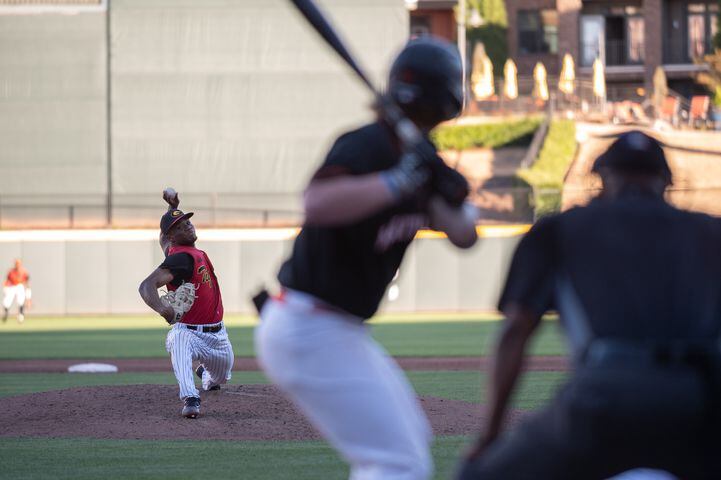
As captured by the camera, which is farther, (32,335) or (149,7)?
(149,7)

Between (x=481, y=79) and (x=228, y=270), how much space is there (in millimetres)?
21276

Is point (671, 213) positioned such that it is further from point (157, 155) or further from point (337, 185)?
point (157, 155)

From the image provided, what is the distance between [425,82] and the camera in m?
4.28

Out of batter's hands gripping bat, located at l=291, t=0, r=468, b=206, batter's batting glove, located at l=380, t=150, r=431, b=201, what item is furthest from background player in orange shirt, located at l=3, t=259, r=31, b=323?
batter's batting glove, located at l=380, t=150, r=431, b=201

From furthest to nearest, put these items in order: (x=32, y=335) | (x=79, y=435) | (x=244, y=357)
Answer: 1. (x=32, y=335)
2. (x=244, y=357)
3. (x=79, y=435)

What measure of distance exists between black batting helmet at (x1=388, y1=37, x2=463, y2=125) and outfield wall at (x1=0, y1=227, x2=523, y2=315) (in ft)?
82.1

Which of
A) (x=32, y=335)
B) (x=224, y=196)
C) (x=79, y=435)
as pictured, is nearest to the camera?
(x=79, y=435)

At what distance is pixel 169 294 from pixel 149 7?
85.3 ft

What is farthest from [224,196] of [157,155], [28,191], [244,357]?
[244,357]

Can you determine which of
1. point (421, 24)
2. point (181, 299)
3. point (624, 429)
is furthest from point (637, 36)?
point (624, 429)

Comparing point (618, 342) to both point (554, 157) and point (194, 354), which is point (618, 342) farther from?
point (554, 157)

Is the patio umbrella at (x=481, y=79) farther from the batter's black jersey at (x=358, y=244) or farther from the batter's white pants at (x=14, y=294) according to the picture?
the batter's black jersey at (x=358, y=244)

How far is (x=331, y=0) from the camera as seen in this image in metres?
34.8

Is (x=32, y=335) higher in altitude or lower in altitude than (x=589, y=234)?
lower
